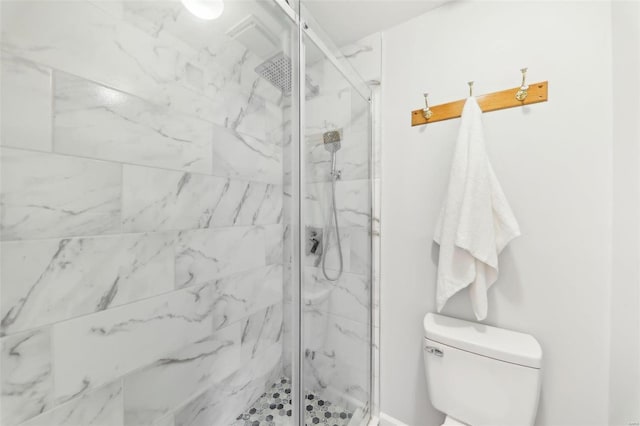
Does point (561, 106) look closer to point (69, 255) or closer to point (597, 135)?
point (597, 135)

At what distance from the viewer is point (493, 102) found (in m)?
1.04

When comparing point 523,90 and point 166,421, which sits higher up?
point 523,90

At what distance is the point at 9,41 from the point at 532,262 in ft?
5.77

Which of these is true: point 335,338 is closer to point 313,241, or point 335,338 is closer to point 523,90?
point 313,241

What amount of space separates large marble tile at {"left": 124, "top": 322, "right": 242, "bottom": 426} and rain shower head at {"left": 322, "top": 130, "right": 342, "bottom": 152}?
91cm

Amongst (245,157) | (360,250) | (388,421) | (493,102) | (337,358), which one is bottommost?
(388,421)

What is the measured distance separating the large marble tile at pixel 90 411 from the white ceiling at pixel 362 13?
66.4 inches

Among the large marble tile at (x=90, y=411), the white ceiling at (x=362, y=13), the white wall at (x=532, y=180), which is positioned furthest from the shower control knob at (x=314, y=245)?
the white ceiling at (x=362, y=13)

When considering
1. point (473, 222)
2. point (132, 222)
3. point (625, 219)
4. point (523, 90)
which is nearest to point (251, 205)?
point (132, 222)

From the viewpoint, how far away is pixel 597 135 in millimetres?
894

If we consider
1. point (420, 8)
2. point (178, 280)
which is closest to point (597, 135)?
point (420, 8)

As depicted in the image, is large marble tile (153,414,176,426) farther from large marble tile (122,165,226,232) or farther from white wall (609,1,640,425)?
white wall (609,1,640,425)

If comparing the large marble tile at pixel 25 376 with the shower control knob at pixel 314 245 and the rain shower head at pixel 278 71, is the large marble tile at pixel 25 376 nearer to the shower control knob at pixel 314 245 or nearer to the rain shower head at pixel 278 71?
the shower control knob at pixel 314 245

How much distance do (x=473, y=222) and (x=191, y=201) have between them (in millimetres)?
1110
